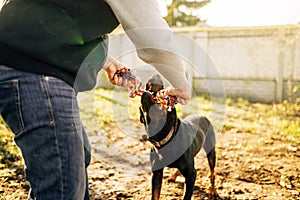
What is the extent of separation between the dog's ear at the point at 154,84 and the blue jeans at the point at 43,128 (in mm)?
1118

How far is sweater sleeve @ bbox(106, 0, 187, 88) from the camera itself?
3.86 feet

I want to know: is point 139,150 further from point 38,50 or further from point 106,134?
point 38,50

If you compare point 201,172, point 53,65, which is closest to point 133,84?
point 53,65

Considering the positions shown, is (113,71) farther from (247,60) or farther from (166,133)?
(247,60)

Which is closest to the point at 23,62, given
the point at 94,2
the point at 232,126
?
the point at 94,2

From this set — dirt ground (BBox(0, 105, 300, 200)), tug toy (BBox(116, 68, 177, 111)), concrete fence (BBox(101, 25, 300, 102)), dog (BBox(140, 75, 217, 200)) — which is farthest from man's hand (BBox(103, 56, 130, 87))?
concrete fence (BBox(101, 25, 300, 102))

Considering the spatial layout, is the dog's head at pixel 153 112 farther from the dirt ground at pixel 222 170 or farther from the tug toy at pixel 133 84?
the dirt ground at pixel 222 170

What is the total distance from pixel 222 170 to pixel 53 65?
328cm

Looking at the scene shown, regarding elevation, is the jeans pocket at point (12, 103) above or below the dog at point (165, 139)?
above

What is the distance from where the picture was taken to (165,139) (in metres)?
2.58

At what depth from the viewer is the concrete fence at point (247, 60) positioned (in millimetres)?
10602

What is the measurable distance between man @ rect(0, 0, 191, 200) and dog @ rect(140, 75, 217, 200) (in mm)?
995

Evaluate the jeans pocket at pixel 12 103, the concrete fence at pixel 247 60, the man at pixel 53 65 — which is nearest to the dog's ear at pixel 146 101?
the man at pixel 53 65

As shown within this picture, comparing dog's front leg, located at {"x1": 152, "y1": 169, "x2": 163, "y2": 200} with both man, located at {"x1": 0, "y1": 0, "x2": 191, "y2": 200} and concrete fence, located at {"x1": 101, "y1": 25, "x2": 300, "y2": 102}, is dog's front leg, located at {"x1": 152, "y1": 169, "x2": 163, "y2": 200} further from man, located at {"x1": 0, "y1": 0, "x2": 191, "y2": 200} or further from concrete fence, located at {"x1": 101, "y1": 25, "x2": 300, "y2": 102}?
concrete fence, located at {"x1": 101, "y1": 25, "x2": 300, "y2": 102}
